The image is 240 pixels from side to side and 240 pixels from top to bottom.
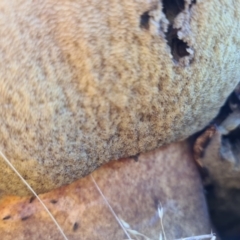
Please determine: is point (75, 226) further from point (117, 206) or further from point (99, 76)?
point (99, 76)

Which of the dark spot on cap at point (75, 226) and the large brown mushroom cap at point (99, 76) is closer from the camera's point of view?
the large brown mushroom cap at point (99, 76)

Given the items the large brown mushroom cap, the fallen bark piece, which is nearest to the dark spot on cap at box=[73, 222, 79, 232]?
the fallen bark piece

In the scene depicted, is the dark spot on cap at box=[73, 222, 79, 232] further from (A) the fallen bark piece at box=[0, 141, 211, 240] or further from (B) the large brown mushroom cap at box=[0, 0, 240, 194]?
(B) the large brown mushroom cap at box=[0, 0, 240, 194]

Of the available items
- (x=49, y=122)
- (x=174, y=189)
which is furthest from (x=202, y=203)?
(x=49, y=122)

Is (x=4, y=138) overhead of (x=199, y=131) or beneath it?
overhead

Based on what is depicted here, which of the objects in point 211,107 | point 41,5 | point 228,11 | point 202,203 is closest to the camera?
point 41,5

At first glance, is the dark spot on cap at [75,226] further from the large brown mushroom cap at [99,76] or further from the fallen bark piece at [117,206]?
the large brown mushroom cap at [99,76]

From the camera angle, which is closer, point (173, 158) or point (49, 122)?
point (49, 122)

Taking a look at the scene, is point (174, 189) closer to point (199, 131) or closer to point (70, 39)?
point (199, 131)

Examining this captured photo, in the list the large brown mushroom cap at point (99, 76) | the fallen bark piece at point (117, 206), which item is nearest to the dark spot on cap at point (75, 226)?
the fallen bark piece at point (117, 206)
